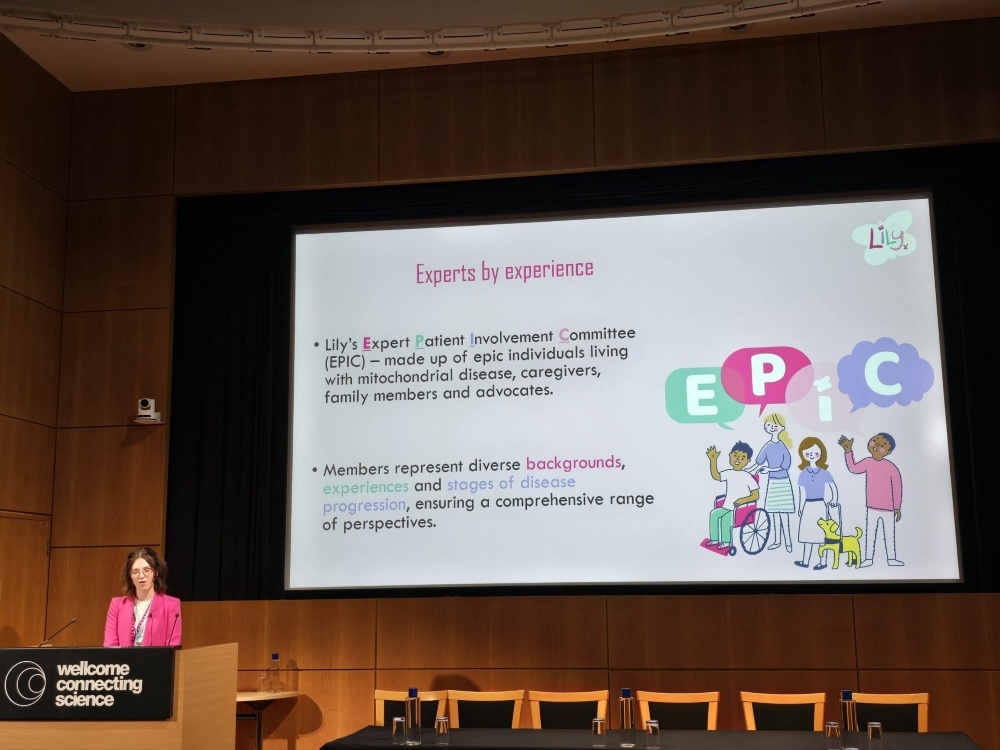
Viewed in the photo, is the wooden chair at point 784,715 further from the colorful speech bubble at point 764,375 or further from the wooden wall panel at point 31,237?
the wooden wall panel at point 31,237

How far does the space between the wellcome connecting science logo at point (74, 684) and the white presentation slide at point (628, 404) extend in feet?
9.33

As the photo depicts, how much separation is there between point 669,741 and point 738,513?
2.07 meters

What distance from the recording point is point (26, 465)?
645 cm

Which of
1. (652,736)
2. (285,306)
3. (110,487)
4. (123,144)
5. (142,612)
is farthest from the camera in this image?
(123,144)

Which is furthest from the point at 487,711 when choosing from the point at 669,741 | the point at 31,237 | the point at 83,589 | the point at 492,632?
the point at 31,237

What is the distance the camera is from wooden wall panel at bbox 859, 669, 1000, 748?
5.73m

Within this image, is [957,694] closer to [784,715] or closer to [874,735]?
[784,715]

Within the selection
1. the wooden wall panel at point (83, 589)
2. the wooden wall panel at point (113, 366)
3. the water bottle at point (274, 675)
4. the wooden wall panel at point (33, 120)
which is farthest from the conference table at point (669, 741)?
the wooden wall panel at point (33, 120)

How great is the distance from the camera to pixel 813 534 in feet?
19.8

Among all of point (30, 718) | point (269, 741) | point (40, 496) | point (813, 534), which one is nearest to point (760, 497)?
point (813, 534)

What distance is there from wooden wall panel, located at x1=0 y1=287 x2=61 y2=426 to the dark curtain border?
829 mm

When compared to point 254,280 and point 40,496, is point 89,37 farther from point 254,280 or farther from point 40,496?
point 40,496

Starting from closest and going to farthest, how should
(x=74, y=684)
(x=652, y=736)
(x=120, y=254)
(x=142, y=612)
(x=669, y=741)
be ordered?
(x=74, y=684) < (x=652, y=736) < (x=669, y=741) < (x=142, y=612) < (x=120, y=254)

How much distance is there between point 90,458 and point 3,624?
1.18 meters
